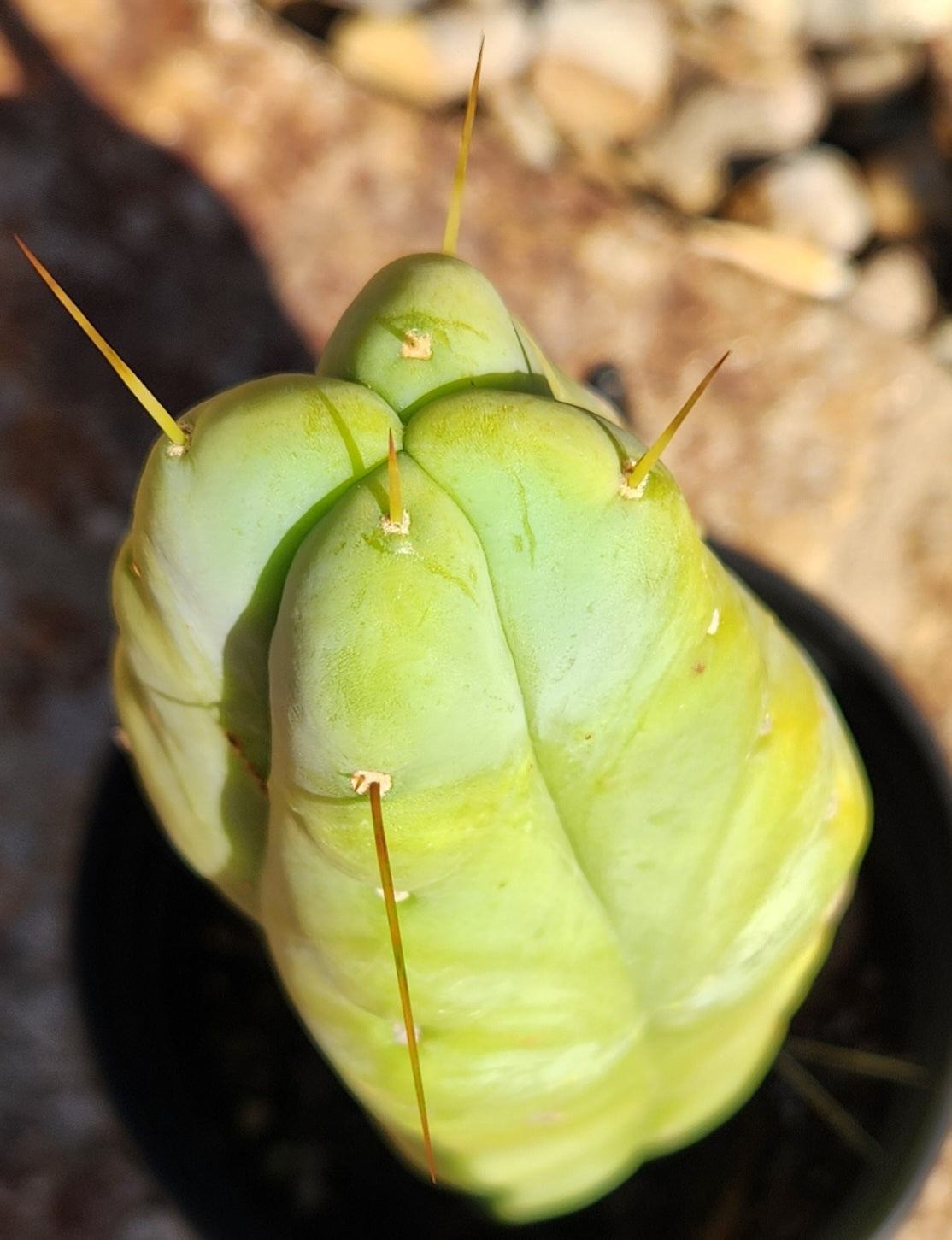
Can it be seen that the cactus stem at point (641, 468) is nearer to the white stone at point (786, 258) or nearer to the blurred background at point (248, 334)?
the blurred background at point (248, 334)

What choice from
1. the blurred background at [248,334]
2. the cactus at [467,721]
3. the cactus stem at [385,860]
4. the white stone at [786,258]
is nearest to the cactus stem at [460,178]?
the cactus at [467,721]

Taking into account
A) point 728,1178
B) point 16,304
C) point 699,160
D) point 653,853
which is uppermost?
point 699,160

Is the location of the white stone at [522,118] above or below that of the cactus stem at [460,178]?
below

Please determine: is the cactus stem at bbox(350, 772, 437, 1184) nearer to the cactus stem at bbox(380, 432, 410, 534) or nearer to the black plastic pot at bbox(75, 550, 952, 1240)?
the cactus stem at bbox(380, 432, 410, 534)

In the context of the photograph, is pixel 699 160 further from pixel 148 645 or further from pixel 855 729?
pixel 148 645

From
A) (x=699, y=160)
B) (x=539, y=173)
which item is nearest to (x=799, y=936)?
(x=539, y=173)
